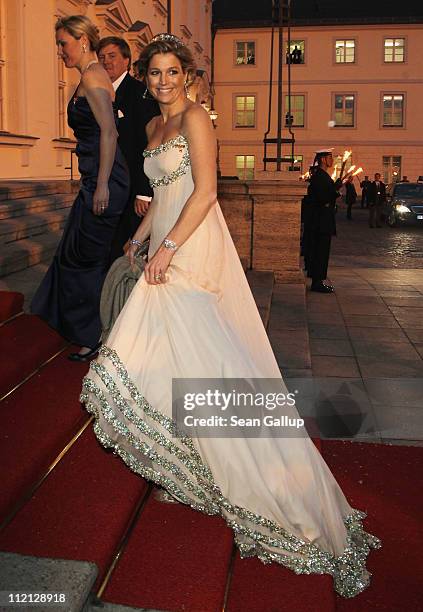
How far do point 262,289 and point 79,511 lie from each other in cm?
574

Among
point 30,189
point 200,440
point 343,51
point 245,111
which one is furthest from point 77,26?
point 343,51

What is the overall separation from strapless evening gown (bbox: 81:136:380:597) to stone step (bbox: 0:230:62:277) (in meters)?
3.91

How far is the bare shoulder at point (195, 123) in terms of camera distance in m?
2.81

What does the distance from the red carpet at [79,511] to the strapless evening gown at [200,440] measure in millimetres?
231

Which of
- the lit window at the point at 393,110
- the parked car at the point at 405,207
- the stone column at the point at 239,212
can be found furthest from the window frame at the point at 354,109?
the stone column at the point at 239,212

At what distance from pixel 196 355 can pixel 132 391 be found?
0.99ft

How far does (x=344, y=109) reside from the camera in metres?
43.8

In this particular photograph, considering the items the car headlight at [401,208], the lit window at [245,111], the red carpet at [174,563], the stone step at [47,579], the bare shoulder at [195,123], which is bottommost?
the red carpet at [174,563]

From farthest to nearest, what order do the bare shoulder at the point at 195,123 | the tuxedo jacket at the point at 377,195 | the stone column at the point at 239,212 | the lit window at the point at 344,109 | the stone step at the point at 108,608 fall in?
the lit window at the point at 344,109 → the tuxedo jacket at the point at 377,195 → the stone column at the point at 239,212 → the bare shoulder at the point at 195,123 → the stone step at the point at 108,608

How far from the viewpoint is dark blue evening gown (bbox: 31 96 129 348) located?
4.12 meters

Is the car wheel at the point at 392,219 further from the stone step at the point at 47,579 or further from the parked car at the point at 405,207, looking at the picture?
the stone step at the point at 47,579

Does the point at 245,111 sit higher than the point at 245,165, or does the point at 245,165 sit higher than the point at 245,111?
the point at 245,111

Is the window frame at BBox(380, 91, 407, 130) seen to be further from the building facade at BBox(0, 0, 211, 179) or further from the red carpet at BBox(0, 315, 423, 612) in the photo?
the red carpet at BBox(0, 315, 423, 612)

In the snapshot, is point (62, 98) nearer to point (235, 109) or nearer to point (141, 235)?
point (141, 235)
